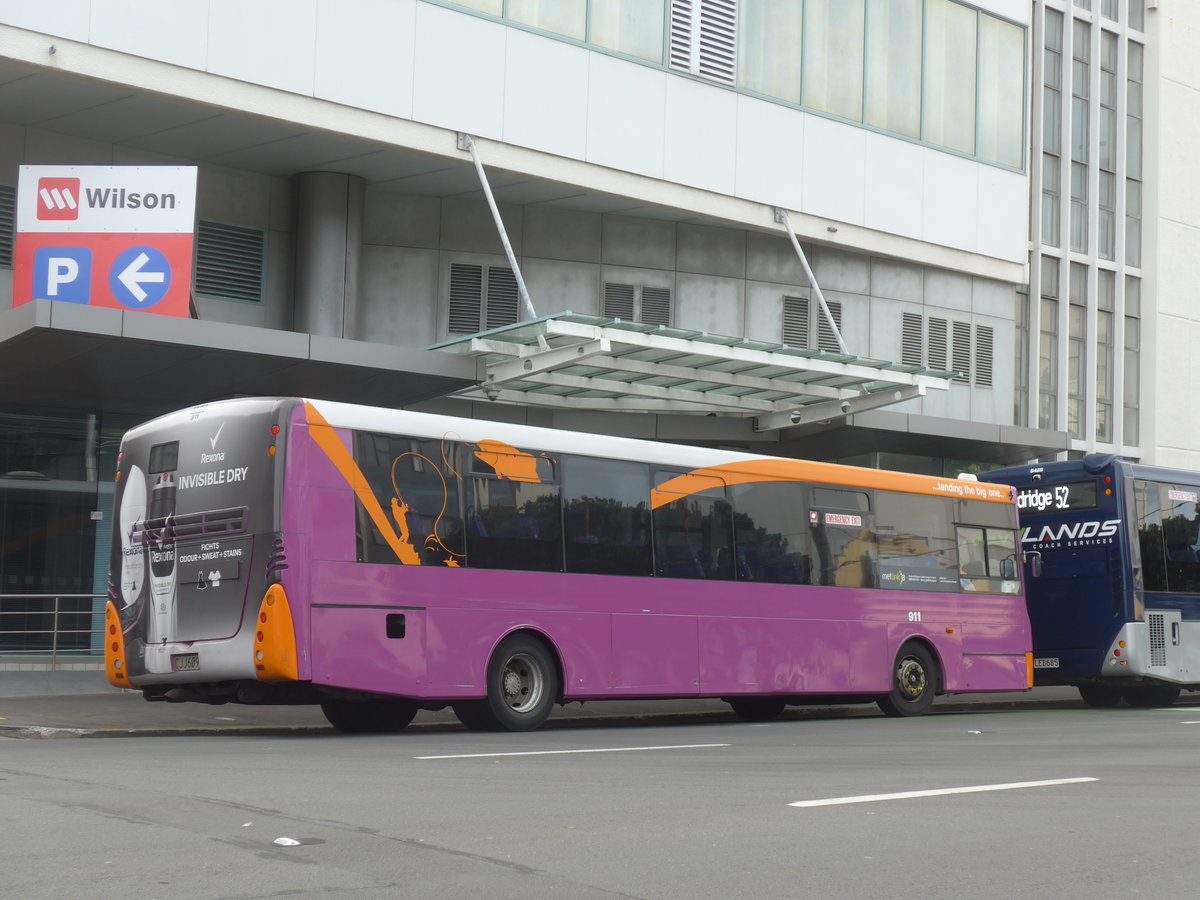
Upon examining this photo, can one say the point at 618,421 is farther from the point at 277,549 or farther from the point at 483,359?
the point at 277,549

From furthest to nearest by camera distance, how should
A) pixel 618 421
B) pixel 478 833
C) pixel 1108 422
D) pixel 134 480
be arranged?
1. pixel 1108 422
2. pixel 618 421
3. pixel 134 480
4. pixel 478 833

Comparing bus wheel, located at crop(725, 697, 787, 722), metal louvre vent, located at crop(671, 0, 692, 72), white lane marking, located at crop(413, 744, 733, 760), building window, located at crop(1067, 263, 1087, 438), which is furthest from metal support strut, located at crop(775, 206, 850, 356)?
white lane marking, located at crop(413, 744, 733, 760)

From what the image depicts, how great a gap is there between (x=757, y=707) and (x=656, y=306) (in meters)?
11.3

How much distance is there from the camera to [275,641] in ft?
42.9

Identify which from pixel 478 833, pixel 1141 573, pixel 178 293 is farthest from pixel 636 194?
pixel 478 833

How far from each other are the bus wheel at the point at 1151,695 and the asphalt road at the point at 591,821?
9509 millimetres

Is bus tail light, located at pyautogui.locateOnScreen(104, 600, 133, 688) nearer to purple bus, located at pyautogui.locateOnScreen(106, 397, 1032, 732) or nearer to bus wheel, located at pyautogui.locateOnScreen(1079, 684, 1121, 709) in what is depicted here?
purple bus, located at pyautogui.locateOnScreen(106, 397, 1032, 732)

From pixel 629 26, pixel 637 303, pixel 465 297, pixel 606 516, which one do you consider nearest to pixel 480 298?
pixel 465 297

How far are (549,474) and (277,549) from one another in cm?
304

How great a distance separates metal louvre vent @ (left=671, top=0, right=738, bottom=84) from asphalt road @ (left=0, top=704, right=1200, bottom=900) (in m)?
16.8

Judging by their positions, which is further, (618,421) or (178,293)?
(618,421)

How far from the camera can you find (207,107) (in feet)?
71.4

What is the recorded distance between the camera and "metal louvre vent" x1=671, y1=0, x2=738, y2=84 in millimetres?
27031

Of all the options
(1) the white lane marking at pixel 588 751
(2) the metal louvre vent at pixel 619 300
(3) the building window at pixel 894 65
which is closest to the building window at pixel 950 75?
(3) the building window at pixel 894 65
